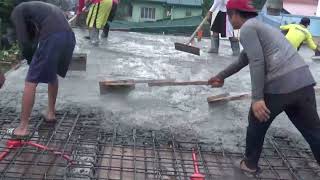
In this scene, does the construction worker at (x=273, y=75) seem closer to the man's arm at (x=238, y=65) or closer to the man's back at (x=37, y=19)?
the man's arm at (x=238, y=65)

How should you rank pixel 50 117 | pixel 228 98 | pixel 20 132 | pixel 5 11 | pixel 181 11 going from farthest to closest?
1. pixel 181 11
2. pixel 5 11
3. pixel 228 98
4. pixel 50 117
5. pixel 20 132

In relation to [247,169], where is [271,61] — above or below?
above

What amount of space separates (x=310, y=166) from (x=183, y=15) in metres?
24.1

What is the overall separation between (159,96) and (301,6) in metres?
30.1

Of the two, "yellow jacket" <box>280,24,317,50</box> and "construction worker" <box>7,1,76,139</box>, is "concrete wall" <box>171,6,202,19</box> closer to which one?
"yellow jacket" <box>280,24,317,50</box>

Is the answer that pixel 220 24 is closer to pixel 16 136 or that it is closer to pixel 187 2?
pixel 16 136

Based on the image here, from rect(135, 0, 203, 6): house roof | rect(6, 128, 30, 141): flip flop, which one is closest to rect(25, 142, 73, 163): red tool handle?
rect(6, 128, 30, 141): flip flop

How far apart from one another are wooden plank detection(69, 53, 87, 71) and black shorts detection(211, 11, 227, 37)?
3.18 meters

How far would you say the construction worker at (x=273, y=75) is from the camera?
12.2ft

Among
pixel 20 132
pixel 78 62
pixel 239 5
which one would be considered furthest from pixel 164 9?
pixel 239 5

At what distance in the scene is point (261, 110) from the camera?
12.3 ft

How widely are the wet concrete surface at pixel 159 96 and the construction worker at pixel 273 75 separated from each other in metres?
1.05

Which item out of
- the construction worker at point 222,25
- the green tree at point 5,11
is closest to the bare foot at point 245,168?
the construction worker at point 222,25

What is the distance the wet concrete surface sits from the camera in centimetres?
532
